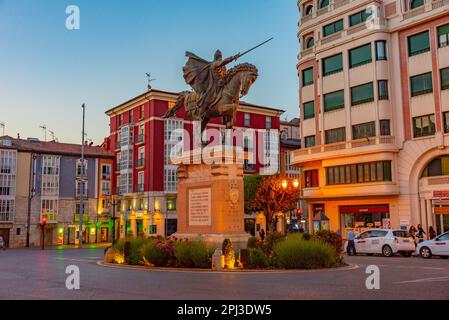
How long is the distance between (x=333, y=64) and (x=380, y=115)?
276 inches

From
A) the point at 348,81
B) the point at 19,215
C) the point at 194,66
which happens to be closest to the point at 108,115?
the point at 19,215

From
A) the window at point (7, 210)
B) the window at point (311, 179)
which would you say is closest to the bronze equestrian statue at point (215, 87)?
the window at point (311, 179)

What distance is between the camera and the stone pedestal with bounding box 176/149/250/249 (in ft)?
65.8

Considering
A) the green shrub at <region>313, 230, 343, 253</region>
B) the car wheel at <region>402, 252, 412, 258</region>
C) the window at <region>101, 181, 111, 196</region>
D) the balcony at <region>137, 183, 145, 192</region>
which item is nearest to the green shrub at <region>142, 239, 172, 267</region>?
the green shrub at <region>313, 230, 343, 253</region>

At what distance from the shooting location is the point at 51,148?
67.3 metres

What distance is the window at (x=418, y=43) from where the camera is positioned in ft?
131

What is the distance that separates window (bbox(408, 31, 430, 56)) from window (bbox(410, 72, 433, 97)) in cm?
196

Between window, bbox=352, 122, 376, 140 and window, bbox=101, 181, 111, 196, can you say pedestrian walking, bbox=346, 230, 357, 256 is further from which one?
window, bbox=101, 181, 111, 196

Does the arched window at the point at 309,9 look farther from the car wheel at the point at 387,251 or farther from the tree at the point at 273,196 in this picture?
the car wheel at the point at 387,251

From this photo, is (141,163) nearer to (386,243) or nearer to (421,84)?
(421,84)

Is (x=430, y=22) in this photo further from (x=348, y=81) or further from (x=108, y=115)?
(x=108, y=115)

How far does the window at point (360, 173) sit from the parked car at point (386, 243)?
1098 centimetres

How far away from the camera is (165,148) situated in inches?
2542

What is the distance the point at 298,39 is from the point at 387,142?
50.0 ft
